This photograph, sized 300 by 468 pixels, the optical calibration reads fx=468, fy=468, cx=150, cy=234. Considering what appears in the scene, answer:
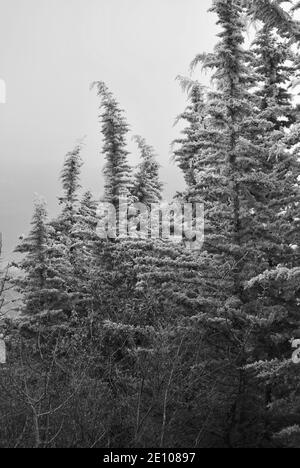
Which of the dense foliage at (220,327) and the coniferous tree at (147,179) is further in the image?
the coniferous tree at (147,179)

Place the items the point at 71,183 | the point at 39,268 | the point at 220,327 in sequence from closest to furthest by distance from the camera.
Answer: the point at 220,327
the point at 39,268
the point at 71,183

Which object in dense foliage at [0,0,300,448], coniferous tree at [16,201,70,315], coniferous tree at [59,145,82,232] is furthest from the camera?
coniferous tree at [59,145,82,232]

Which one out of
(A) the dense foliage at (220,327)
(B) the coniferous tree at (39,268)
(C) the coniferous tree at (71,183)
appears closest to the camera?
(A) the dense foliage at (220,327)

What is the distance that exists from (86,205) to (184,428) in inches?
941

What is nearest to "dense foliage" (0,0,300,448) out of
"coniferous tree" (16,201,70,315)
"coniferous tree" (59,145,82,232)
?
"coniferous tree" (16,201,70,315)

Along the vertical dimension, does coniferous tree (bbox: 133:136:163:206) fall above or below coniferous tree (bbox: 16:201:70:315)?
above

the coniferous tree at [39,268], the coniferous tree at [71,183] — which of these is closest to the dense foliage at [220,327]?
the coniferous tree at [39,268]

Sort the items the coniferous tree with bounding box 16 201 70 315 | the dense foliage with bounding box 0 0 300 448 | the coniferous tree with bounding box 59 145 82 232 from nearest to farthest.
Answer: the dense foliage with bounding box 0 0 300 448 → the coniferous tree with bounding box 16 201 70 315 → the coniferous tree with bounding box 59 145 82 232

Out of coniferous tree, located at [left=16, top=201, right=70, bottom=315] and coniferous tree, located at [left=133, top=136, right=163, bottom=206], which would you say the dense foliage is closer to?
coniferous tree, located at [left=16, top=201, right=70, bottom=315]

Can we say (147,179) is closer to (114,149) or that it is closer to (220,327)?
(114,149)

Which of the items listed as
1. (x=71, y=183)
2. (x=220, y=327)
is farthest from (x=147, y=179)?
(x=220, y=327)

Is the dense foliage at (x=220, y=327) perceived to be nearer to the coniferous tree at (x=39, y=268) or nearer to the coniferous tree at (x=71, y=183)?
the coniferous tree at (x=39, y=268)

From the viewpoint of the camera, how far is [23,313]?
25.9 metres
